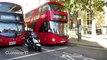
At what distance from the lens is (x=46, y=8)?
18.0 meters

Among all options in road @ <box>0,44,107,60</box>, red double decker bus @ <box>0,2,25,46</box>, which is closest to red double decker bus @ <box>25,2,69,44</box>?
red double decker bus @ <box>0,2,25,46</box>

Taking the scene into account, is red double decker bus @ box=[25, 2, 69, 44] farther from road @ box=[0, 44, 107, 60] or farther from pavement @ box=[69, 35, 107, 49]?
road @ box=[0, 44, 107, 60]

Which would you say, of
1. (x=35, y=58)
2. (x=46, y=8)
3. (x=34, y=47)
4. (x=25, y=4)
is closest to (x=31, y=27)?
(x=46, y=8)

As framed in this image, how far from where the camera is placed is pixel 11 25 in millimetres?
17188

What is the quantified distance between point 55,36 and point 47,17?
65.3 inches

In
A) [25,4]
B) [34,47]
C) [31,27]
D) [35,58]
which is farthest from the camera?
[25,4]

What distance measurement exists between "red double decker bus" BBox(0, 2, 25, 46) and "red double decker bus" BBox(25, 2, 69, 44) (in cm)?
175

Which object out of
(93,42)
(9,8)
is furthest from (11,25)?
(93,42)

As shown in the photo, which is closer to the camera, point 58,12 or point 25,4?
point 58,12

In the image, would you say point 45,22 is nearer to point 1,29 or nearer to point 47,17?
point 47,17

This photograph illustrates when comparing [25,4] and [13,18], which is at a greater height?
[25,4]

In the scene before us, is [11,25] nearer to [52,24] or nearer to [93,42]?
[52,24]

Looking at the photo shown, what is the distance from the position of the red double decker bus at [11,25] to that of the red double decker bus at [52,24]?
1749 millimetres

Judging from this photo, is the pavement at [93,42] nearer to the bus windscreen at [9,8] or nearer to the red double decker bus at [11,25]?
the red double decker bus at [11,25]
